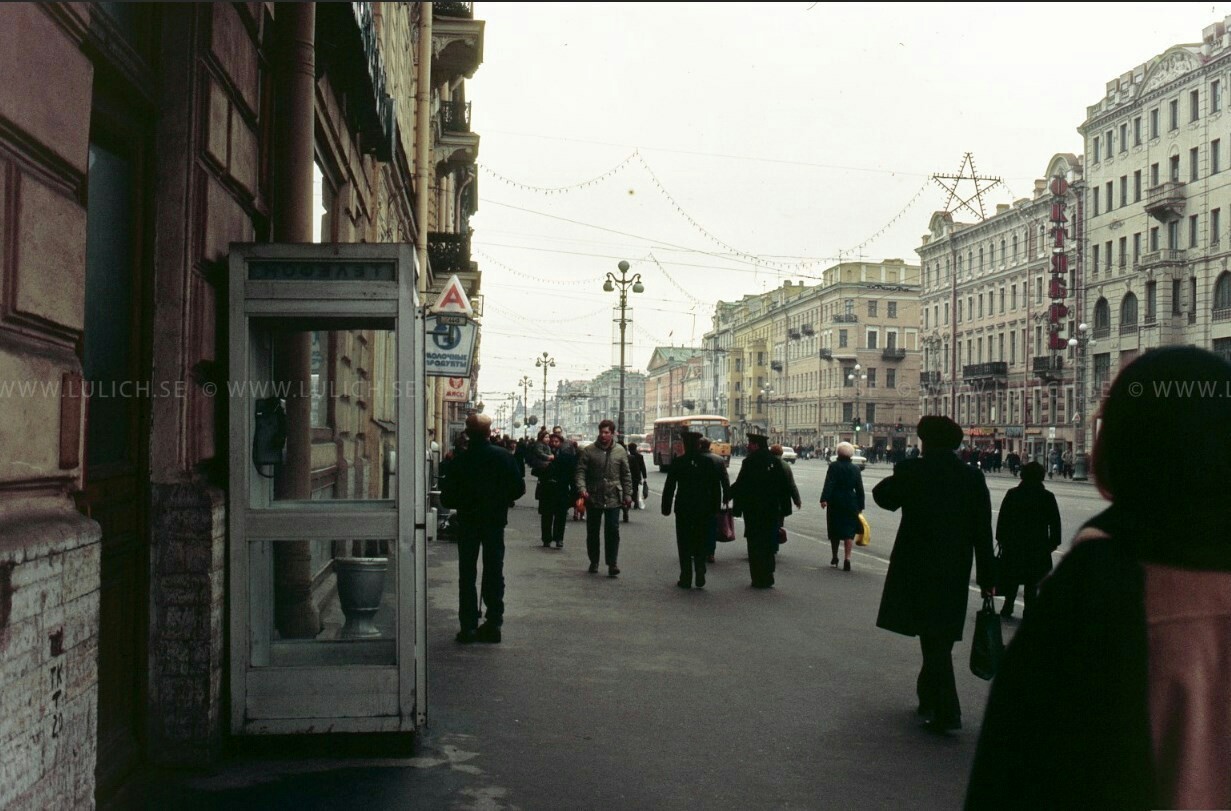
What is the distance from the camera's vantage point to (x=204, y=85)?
18.2 feet

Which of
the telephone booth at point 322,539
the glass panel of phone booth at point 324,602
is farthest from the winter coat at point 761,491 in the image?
the telephone booth at point 322,539

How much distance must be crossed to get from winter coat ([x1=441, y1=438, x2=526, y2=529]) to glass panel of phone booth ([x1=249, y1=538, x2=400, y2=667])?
2901 millimetres

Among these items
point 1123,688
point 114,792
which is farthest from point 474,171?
point 1123,688

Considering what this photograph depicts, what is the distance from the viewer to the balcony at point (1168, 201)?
54.1m

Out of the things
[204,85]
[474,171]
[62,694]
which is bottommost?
[62,694]

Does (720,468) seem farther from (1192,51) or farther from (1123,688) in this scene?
(1192,51)

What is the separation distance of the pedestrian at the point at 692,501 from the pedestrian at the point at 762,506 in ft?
1.04

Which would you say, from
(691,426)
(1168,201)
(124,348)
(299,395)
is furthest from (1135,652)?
(691,426)

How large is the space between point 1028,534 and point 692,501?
369 cm

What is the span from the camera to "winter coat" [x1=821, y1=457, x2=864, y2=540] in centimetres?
1498

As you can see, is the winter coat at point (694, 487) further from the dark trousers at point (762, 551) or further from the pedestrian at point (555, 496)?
the pedestrian at point (555, 496)

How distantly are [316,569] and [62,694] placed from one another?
2589 millimetres

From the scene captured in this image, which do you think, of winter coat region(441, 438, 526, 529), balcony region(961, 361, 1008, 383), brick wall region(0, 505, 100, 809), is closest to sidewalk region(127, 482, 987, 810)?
winter coat region(441, 438, 526, 529)

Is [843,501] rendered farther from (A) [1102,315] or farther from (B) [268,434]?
(A) [1102,315]
